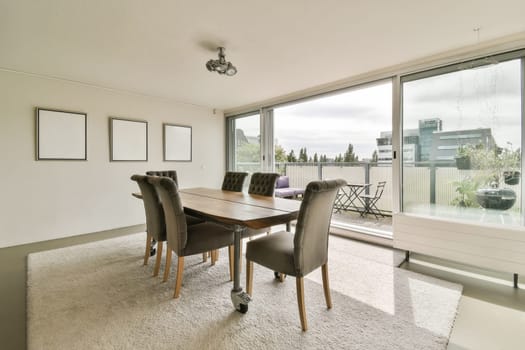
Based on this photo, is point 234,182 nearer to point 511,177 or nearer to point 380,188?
point 511,177

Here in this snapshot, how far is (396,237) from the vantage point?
9.68 ft

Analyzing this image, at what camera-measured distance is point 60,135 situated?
12.0 feet

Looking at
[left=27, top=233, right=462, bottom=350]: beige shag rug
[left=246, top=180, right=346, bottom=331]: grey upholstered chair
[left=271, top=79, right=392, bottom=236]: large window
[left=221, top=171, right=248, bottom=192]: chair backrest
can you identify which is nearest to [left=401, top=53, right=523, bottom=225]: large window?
[left=27, top=233, right=462, bottom=350]: beige shag rug

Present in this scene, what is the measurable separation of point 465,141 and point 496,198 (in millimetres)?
647

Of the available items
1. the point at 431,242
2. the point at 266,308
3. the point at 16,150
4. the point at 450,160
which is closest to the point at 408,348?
the point at 266,308

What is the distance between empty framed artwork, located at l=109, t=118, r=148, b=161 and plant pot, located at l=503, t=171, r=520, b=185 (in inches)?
194

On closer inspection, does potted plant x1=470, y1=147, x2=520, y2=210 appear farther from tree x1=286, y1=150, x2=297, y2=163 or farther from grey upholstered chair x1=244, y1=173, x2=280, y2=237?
tree x1=286, y1=150, x2=297, y2=163

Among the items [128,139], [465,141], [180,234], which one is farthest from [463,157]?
[128,139]

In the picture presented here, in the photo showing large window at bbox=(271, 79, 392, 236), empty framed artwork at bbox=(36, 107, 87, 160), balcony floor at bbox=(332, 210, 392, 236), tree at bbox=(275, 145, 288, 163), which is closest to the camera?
empty framed artwork at bbox=(36, 107, 87, 160)

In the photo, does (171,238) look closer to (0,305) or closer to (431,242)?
(0,305)

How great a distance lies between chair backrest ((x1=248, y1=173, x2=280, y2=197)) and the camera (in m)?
3.13

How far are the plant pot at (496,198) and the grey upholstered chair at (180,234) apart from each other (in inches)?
103

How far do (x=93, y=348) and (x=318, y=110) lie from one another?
5554 mm

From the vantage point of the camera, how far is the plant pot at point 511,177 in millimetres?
2435
